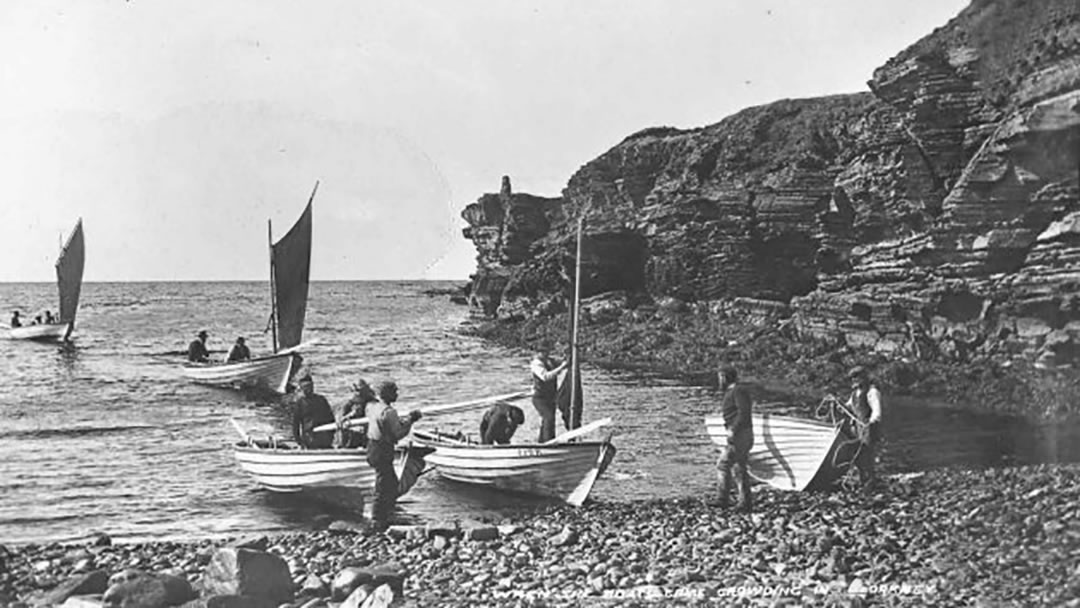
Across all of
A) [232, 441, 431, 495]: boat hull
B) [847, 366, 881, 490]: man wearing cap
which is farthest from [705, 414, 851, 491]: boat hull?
[232, 441, 431, 495]: boat hull

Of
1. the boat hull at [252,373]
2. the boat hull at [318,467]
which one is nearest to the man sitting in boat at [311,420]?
the boat hull at [318,467]

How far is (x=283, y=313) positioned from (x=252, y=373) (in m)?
4.32

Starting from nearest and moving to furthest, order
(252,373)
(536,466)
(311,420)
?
(536,466) < (311,420) < (252,373)

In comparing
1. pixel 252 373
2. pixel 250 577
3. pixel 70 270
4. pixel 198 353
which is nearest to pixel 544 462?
pixel 250 577

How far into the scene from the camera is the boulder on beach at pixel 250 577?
34.9 ft

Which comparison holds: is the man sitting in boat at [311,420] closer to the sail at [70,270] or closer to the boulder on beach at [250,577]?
the boulder on beach at [250,577]

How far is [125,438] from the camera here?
27.3m

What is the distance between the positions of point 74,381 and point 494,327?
30.0 m

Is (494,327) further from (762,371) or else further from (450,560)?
(450,560)

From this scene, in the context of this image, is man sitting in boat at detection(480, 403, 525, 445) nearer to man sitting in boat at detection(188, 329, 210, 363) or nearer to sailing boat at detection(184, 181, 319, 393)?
sailing boat at detection(184, 181, 319, 393)

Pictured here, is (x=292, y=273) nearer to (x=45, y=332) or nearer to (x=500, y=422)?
(x=500, y=422)

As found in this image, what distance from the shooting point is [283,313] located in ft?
117

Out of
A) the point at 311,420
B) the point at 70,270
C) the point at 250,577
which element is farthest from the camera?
the point at 70,270

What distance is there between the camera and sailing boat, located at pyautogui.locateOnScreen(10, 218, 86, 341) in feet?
179
